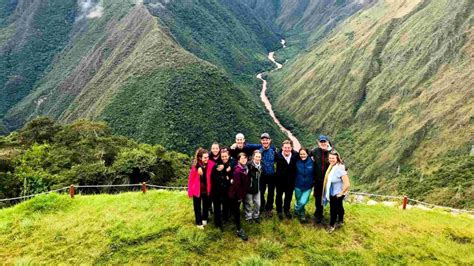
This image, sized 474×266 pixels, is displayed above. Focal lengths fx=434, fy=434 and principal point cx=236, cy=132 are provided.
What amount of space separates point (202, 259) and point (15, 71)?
176498 mm

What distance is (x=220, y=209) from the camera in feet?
46.5

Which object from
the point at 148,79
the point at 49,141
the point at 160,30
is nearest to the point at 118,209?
the point at 49,141

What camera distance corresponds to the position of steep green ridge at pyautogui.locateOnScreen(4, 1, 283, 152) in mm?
90438

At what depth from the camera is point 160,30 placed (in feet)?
398

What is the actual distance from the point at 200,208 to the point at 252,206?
1745mm

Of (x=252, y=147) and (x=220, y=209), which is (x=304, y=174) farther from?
(x=220, y=209)

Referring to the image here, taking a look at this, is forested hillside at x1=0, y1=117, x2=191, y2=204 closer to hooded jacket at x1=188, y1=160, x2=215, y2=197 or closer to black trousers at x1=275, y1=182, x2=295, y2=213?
hooded jacket at x1=188, y1=160, x2=215, y2=197

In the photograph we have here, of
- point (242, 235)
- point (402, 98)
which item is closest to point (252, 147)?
point (242, 235)

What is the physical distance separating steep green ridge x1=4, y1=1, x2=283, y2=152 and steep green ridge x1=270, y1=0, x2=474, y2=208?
20168 mm

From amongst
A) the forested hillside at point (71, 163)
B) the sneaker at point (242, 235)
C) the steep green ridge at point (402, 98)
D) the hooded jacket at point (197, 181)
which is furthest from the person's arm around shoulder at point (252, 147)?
the steep green ridge at point (402, 98)

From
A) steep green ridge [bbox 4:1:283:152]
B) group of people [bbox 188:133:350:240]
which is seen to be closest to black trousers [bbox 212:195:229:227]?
group of people [bbox 188:133:350:240]

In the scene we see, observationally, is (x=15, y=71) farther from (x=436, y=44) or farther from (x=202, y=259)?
(x=202, y=259)

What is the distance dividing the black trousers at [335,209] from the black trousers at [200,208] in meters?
4.12

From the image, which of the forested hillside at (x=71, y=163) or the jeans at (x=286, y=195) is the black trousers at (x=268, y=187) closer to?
the jeans at (x=286, y=195)
